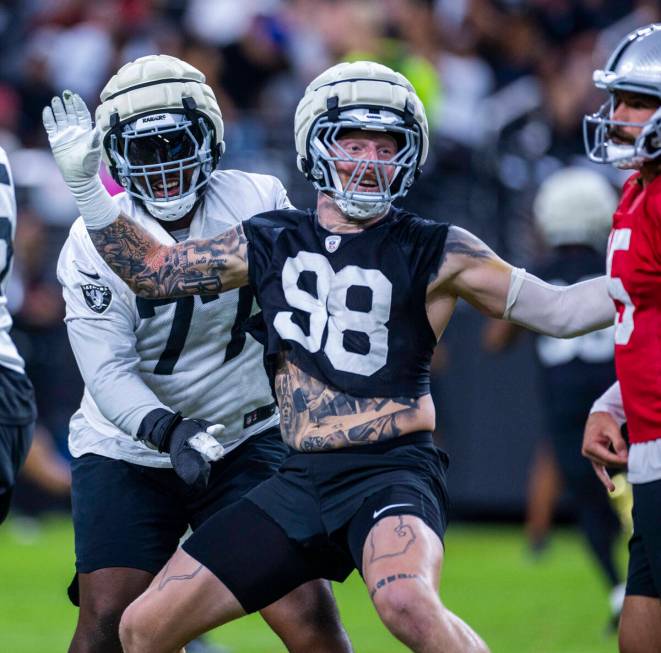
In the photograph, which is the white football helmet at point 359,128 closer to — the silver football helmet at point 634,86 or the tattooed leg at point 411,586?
the silver football helmet at point 634,86

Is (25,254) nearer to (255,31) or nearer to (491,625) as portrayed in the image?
(255,31)

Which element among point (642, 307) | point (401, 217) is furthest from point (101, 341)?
point (642, 307)

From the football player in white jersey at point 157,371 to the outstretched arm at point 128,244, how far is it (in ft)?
0.84

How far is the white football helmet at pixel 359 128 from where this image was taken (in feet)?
13.7

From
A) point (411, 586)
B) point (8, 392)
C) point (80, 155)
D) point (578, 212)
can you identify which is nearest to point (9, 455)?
point (8, 392)

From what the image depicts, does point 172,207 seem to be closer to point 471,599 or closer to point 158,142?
point 158,142

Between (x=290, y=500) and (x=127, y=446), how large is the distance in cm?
81

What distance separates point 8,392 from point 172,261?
110 centimetres

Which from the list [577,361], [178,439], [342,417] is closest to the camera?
[342,417]

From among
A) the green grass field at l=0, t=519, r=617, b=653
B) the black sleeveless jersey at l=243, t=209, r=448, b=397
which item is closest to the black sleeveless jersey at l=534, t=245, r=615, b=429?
the green grass field at l=0, t=519, r=617, b=653

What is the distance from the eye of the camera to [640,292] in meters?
3.86

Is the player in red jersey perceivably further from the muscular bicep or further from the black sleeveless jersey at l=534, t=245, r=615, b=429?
the black sleeveless jersey at l=534, t=245, r=615, b=429

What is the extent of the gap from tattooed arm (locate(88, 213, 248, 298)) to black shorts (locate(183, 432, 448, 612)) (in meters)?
0.56

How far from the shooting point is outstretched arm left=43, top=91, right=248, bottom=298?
4.20 metres
